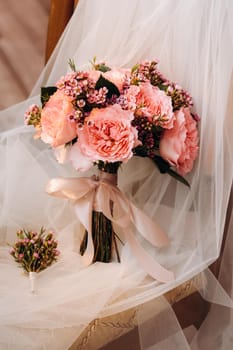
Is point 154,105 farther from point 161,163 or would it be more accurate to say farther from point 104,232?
point 104,232

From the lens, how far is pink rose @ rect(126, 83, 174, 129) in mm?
903

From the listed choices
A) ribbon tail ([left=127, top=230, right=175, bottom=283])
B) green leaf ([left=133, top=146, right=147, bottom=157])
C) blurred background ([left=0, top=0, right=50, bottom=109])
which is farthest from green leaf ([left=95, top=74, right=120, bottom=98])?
A: blurred background ([left=0, top=0, right=50, bottom=109])

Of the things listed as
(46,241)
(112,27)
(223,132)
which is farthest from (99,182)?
(112,27)

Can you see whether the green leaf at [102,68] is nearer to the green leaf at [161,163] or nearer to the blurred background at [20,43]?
the green leaf at [161,163]

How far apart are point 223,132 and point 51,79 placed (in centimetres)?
45

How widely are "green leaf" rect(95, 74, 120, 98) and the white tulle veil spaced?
0.17 meters

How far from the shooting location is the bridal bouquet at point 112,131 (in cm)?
88

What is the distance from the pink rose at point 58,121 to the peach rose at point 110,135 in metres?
0.04

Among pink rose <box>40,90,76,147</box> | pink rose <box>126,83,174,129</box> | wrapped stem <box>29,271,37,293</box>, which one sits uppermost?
pink rose <box>126,83,174,129</box>

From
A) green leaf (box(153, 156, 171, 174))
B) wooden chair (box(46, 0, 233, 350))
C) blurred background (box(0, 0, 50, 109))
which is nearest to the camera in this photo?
wooden chair (box(46, 0, 233, 350))

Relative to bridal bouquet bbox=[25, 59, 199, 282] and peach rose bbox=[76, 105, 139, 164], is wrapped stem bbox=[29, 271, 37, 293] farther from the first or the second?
peach rose bbox=[76, 105, 139, 164]

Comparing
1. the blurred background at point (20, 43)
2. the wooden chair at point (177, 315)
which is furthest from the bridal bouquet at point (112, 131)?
the blurred background at point (20, 43)

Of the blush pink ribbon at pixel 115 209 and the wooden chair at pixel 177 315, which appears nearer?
the wooden chair at pixel 177 315

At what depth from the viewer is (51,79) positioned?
1.20 metres
